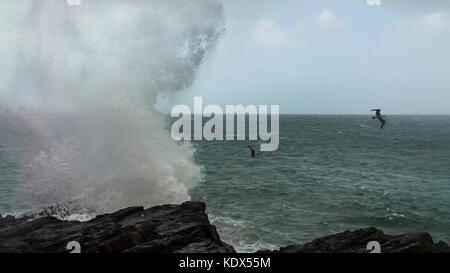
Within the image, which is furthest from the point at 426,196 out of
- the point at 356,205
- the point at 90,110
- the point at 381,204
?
the point at 90,110

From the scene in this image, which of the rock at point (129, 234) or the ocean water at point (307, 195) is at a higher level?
the rock at point (129, 234)

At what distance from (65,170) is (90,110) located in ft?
13.3

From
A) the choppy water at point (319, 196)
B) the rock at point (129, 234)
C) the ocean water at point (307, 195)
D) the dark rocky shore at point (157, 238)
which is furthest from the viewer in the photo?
the ocean water at point (307, 195)

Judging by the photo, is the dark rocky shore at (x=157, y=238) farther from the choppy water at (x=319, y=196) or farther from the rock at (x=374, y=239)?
the choppy water at (x=319, y=196)

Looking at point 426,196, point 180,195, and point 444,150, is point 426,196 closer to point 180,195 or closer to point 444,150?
point 180,195

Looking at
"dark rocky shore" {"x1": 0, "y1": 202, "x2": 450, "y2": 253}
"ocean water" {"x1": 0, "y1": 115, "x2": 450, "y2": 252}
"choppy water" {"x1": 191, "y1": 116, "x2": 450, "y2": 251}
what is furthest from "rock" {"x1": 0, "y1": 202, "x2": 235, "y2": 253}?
"choppy water" {"x1": 191, "y1": 116, "x2": 450, "y2": 251}

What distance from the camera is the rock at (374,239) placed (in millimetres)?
9680

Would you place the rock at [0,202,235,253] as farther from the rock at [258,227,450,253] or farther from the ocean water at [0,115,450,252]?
the ocean water at [0,115,450,252]

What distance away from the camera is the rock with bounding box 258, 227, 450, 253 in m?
9.68

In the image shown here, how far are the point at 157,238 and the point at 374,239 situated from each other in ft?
22.2

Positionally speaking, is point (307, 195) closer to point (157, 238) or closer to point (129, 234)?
point (157, 238)

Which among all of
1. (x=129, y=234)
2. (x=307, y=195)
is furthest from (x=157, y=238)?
(x=307, y=195)

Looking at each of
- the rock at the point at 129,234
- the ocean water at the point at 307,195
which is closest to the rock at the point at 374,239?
the rock at the point at 129,234

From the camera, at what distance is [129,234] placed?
34.8 ft
